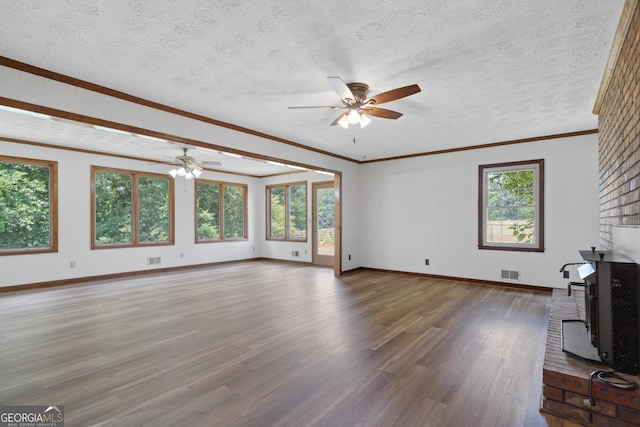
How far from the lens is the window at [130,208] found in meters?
6.72

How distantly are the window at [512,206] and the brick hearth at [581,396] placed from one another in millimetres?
3824

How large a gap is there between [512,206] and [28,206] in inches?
355

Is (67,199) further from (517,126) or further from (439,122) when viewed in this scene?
(517,126)

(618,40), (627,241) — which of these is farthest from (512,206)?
(618,40)

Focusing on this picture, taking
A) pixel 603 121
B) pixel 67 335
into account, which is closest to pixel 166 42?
pixel 67 335

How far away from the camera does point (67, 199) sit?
6.22 m

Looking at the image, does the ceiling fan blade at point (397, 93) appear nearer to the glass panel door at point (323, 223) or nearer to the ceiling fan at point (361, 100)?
the ceiling fan at point (361, 100)

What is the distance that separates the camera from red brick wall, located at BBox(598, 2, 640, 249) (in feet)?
7.11

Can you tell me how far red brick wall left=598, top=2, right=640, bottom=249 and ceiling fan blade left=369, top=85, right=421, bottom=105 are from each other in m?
1.47

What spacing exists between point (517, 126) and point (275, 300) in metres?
4.64

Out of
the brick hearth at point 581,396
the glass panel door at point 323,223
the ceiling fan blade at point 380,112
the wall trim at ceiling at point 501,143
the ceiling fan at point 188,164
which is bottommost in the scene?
the brick hearth at point 581,396

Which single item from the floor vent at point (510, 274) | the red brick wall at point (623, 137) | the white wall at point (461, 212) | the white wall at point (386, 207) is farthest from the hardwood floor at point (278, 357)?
the red brick wall at point (623, 137)

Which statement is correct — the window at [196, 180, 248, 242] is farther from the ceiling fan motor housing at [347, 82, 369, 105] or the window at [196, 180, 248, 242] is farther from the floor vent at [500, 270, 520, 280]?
the floor vent at [500, 270, 520, 280]

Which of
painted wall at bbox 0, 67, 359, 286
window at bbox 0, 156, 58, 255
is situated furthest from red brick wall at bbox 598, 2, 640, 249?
window at bbox 0, 156, 58, 255
